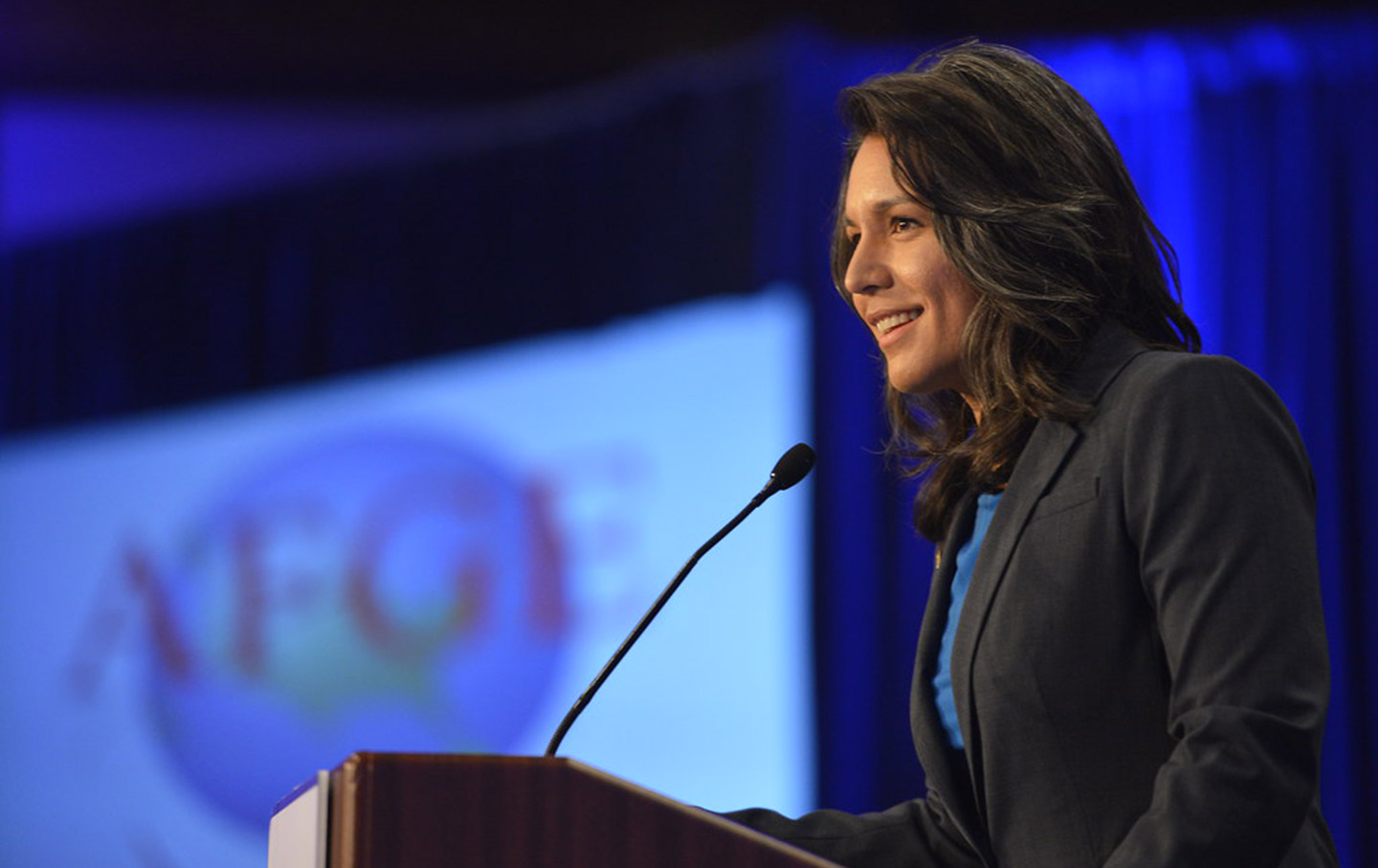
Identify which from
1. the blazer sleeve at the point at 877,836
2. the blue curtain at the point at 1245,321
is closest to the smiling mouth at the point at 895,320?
the blazer sleeve at the point at 877,836

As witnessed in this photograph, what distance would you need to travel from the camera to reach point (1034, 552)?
4.31ft

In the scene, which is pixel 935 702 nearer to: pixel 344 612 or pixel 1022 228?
pixel 1022 228

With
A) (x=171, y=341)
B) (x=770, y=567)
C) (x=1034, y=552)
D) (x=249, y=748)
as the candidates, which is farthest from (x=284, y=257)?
(x=1034, y=552)

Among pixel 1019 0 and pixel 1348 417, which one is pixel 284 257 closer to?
pixel 1019 0

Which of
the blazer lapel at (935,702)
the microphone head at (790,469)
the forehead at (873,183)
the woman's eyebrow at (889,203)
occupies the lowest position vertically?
the blazer lapel at (935,702)

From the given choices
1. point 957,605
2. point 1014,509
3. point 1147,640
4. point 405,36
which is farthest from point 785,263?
point 1147,640

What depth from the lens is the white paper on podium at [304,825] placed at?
1001 mm

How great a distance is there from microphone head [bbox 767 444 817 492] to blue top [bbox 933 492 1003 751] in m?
0.17

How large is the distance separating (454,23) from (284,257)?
803mm

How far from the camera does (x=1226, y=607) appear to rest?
46.1 inches

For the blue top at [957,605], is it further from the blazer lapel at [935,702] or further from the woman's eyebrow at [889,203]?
the woman's eyebrow at [889,203]

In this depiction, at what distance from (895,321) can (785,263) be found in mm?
2291

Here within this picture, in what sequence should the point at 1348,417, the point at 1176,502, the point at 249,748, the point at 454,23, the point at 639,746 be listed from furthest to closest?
the point at 454,23
the point at 249,748
the point at 639,746
the point at 1348,417
the point at 1176,502

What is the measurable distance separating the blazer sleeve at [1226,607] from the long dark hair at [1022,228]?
13 centimetres
